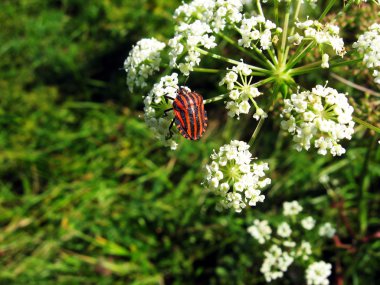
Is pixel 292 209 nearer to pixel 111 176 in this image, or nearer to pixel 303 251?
pixel 303 251

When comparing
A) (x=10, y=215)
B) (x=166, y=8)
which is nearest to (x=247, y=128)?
(x=166, y=8)

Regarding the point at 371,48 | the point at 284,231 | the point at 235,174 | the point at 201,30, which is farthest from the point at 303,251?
the point at 201,30

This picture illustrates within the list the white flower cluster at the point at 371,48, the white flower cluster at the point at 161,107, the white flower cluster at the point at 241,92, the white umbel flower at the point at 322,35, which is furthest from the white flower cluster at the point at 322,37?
the white flower cluster at the point at 161,107

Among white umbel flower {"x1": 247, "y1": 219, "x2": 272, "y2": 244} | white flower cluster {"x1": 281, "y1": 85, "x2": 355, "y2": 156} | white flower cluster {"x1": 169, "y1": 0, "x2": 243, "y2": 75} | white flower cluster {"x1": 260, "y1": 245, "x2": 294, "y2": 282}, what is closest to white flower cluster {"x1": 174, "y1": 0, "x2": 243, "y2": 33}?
white flower cluster {"x1": 169, "y1": 0, "x2": 243, "y2": 75}

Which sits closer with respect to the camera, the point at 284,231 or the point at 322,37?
the point at 322,37

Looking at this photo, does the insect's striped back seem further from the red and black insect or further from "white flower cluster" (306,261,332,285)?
"white flower cluster" (306,261,332,285)

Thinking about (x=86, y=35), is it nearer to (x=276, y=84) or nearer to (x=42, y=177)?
(x=42, y=177)

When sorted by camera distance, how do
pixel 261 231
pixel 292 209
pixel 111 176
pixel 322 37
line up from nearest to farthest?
pixel 322 37 < pixel 261 231 < pixel 292 209 < pixel 111 176
